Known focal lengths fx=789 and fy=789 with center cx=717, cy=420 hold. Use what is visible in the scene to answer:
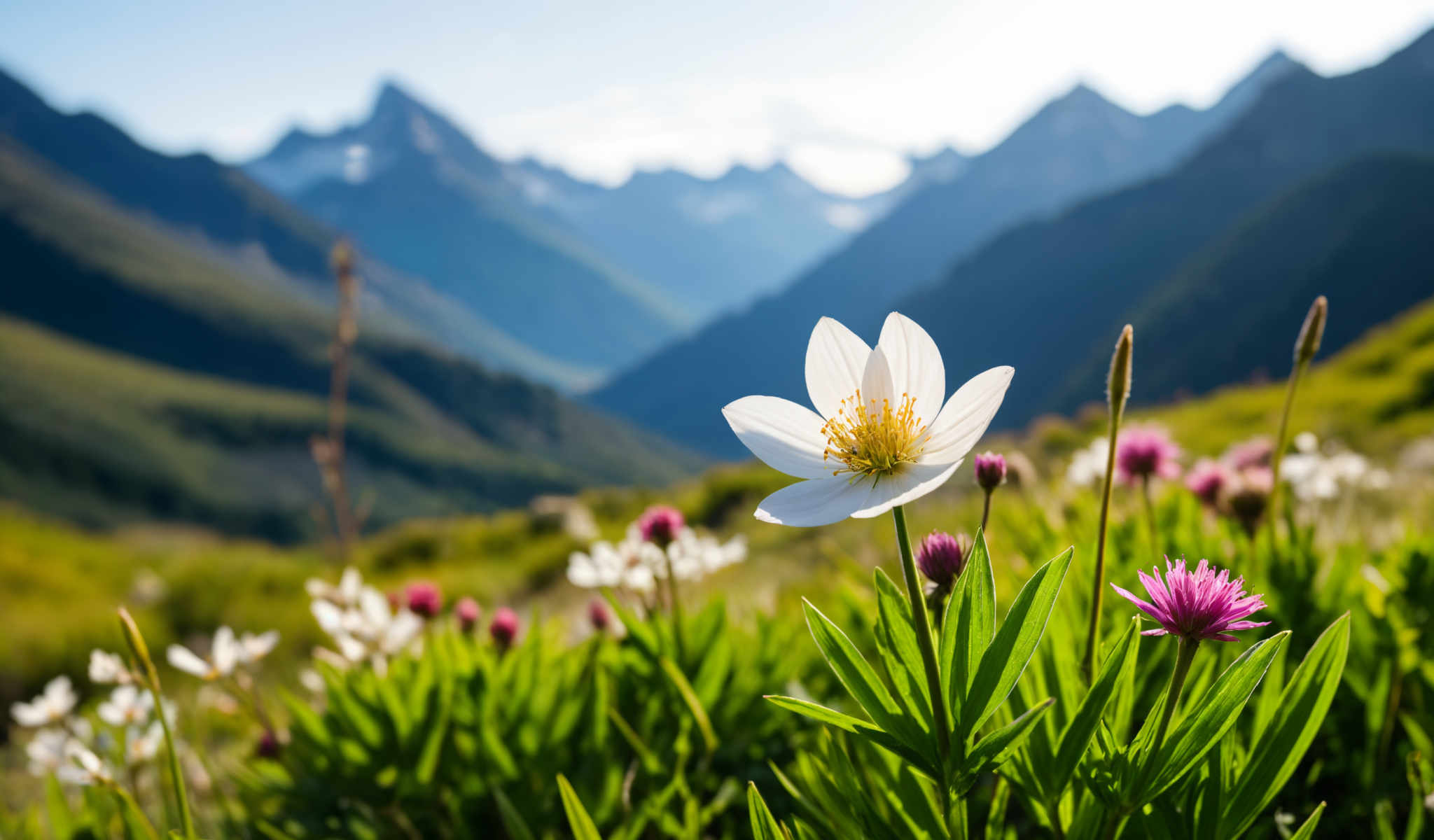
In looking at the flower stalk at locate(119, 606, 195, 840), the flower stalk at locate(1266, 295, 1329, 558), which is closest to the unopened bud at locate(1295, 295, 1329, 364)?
the flower stalk at locate(1266, 295, 1329, 558)

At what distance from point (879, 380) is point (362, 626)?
5.53ft

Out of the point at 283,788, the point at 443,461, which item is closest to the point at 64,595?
the point at 283,788

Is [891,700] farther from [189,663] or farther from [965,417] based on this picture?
[189,663]

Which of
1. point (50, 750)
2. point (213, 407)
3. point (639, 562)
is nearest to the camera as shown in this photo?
point (50, 750)

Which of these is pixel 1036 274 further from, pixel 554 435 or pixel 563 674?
pixel 563 674

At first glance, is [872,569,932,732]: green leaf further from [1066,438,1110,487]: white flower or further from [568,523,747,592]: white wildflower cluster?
[1066,438,1110,487]: white flower

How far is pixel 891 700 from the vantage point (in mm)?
964

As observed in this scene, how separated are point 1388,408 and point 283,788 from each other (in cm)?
1089

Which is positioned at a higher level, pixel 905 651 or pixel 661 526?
pixel 661 526

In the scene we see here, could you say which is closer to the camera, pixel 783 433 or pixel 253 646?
pixel 783 433

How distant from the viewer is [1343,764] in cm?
164

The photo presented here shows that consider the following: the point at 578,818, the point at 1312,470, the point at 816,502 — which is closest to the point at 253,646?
the point at 578,818

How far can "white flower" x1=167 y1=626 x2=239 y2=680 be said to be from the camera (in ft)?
5.57

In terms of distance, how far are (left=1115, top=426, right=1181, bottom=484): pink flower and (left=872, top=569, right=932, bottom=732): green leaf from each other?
131 cm
